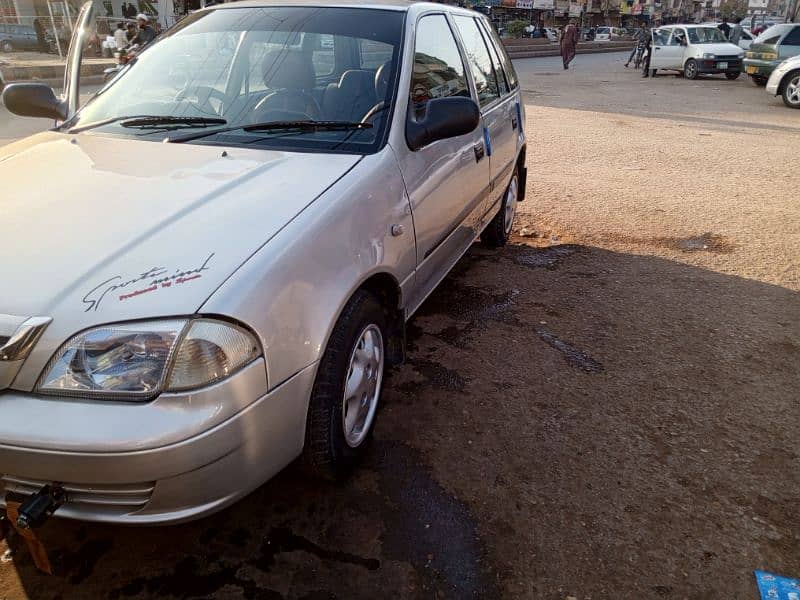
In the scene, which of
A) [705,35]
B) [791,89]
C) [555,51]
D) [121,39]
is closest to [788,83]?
[791,89]

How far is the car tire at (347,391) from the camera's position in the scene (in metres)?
2.02

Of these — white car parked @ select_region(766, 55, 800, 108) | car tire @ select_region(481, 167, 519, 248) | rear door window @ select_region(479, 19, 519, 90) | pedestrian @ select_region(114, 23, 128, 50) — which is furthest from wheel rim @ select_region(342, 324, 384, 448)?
pedestrian @ select_region(114, 23, 128, 50)

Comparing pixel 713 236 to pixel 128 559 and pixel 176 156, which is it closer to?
pixel 176 156

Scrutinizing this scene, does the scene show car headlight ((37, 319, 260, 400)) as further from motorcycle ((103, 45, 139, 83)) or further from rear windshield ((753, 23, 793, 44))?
rear windshield ((753, 23, 793, 44))

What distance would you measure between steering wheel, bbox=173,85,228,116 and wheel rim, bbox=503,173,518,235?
2628mm

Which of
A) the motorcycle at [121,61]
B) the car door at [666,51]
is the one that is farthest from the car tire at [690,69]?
the motorcycle at [121,61]

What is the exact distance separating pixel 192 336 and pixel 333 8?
2.15 m

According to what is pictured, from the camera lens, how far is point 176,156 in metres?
2.42

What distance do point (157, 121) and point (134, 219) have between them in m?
1.01

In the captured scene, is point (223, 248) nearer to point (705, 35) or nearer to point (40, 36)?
point (705, 35)

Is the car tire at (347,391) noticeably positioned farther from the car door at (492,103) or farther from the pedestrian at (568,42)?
the pedestrian at (568,42)

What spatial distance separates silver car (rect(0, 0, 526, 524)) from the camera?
1.60 m

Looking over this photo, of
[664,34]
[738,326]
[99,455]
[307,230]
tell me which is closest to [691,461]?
[738,326]

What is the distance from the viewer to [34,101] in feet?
10.3
